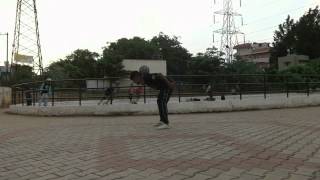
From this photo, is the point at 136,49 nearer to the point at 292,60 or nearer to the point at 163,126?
the point at 292,60

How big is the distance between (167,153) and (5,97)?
20942 millimetres

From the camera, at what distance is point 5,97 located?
1017 inches

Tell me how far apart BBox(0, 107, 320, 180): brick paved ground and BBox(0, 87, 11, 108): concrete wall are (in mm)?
16131

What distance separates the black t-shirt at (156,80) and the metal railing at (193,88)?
538cm

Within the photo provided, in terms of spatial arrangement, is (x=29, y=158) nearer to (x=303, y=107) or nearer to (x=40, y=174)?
(x=40, y=174)

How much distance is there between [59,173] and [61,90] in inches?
466

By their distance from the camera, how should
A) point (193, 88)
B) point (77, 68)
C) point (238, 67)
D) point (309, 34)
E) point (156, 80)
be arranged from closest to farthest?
point (156, 80) < point (193, 88) < point (238, 67) < point (309, 34) < point (77, 68)

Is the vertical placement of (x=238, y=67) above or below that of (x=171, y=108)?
above

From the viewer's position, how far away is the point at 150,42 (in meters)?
97.7

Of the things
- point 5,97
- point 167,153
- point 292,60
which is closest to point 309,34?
point 292,60

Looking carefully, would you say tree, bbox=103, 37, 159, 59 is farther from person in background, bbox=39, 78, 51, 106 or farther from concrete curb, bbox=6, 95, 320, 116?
concrete curb, bbox=6, 95, 320, 116

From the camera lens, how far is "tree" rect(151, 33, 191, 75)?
92688mm

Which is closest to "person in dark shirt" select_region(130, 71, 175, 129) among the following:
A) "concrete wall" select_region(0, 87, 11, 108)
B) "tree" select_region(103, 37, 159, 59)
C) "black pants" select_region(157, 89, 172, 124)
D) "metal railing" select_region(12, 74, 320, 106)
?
"black pants" select_region(157, 89, 172, 124)

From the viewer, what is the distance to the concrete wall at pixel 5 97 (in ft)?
83.8
